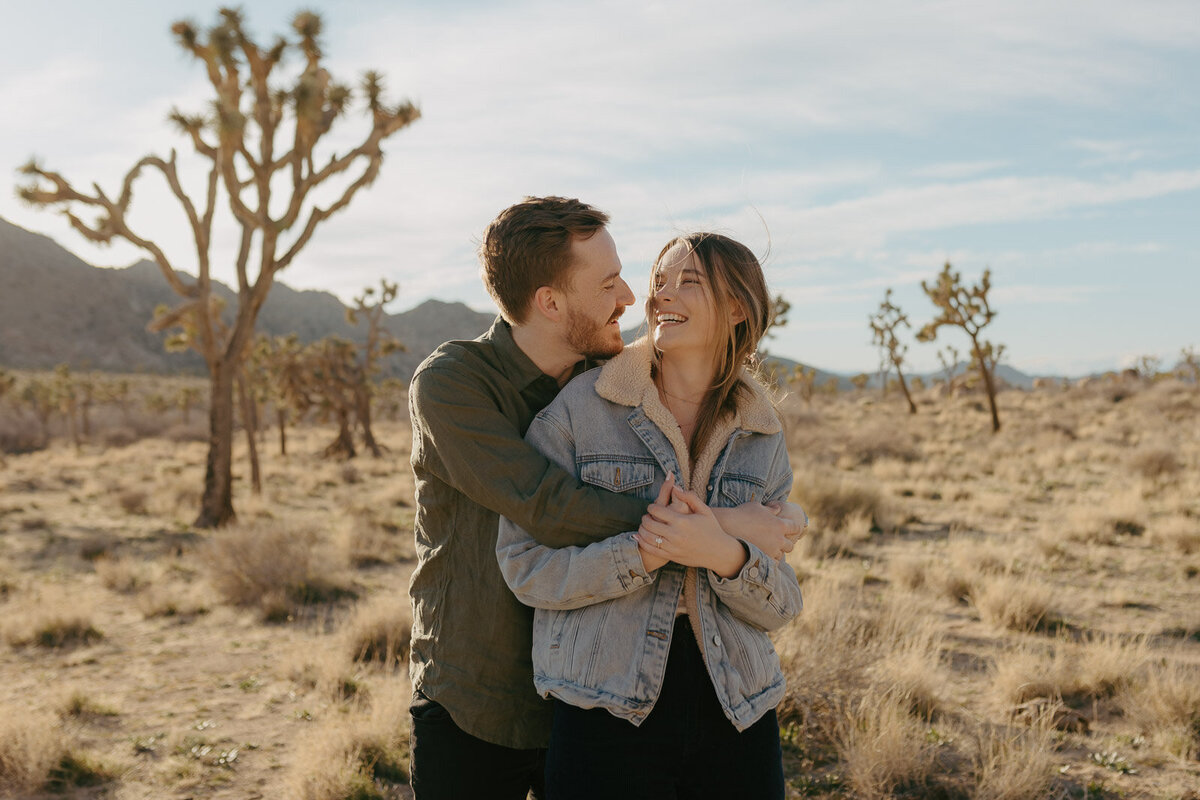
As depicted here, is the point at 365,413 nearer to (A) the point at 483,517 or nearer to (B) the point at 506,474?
(A) the point at 483,517

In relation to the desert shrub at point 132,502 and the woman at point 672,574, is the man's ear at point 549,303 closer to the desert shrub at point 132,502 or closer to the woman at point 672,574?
the woman at point 672,574

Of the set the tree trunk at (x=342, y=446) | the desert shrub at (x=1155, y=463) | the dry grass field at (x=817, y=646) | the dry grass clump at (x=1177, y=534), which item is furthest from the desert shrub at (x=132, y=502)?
the desert shrub at (x=1155, y=463)

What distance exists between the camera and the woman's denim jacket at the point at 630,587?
1896 millimetres

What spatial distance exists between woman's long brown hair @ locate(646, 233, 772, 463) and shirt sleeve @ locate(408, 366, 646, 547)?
1.27ft

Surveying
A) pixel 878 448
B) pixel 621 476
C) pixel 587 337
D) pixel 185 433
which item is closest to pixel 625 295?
pixel 587 337

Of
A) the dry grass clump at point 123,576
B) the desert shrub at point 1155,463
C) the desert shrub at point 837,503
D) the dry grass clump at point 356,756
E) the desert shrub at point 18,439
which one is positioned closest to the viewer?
the dry grass clump at point 356,756

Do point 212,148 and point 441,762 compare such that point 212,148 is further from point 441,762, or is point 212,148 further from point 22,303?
point 22,303

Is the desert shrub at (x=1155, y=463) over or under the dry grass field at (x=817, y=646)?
A: over

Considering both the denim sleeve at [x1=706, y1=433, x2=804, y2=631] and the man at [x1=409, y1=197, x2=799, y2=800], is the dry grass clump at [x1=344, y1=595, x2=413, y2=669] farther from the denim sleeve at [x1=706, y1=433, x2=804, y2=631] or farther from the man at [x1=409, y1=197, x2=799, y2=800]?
the denim sleeve at [x1=706, y1=433, x2=804, y2=631]

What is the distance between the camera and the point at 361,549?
33.1ft

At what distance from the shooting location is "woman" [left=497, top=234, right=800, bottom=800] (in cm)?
189

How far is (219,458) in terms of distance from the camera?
12.3 meters

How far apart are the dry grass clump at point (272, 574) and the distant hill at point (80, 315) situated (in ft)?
224

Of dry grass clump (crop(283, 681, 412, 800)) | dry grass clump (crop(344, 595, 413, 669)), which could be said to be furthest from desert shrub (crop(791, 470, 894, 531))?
dry grass clump (crop(283, 681, 412, 800))
